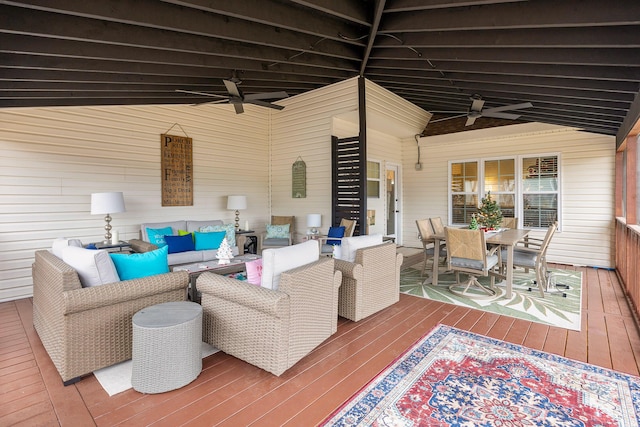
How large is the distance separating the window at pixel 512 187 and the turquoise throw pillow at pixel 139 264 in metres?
6.91

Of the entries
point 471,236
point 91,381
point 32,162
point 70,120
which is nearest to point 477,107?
point 471,236

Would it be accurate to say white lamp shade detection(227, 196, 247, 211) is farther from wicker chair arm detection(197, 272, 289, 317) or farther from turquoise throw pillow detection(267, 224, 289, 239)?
wicker chair arm detection(197, 272, 289, 317)

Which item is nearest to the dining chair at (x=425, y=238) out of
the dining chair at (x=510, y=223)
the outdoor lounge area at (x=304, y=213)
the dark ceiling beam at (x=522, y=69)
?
the outdoor lounge area at (x=304, y=213)

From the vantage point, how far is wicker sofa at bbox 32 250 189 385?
2.28 metres

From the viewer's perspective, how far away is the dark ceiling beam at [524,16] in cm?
261

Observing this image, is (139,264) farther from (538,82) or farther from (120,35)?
(538,82)

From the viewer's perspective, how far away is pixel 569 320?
3551mm

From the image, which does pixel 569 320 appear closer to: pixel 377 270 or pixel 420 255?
pixel 377 270

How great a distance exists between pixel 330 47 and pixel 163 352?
14.3 feet

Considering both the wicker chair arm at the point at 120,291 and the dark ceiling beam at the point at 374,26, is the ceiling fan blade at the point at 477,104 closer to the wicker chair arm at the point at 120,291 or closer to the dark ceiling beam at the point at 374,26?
the dark ceiling beam at the point at 374,26

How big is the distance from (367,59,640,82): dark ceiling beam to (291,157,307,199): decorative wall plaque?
2.57 metres

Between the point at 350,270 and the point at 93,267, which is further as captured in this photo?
the point at 350,270

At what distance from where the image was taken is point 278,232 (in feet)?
21.0

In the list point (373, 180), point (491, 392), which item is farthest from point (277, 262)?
point (373, 180)
